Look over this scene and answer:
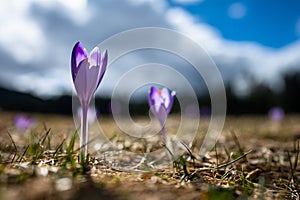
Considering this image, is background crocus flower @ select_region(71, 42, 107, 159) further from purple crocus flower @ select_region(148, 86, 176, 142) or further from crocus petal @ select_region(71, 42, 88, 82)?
purple crocus flower @ select_region(148, 86, 176, 142)

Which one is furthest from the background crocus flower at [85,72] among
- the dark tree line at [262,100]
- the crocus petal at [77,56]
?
the dark tree line at [262,100]

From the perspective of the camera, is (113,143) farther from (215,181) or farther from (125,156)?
(215,181)

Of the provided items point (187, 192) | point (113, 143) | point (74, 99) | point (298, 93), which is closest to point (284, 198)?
point (187, 192)

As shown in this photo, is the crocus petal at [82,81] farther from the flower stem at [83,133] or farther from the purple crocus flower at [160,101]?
the purple crocus flower at [160,101]

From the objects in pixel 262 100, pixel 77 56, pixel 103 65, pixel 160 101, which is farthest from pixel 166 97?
pixel 262 100

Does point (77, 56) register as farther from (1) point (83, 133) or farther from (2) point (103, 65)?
(1) point (83, 133)

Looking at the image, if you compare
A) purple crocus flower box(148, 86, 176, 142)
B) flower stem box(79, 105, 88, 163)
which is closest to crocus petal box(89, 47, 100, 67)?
flower stem box(79, 105, 88, 163)

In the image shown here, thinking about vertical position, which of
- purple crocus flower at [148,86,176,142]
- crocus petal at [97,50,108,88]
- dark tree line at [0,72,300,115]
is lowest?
purple crocus flower at [148,86,176,142]
